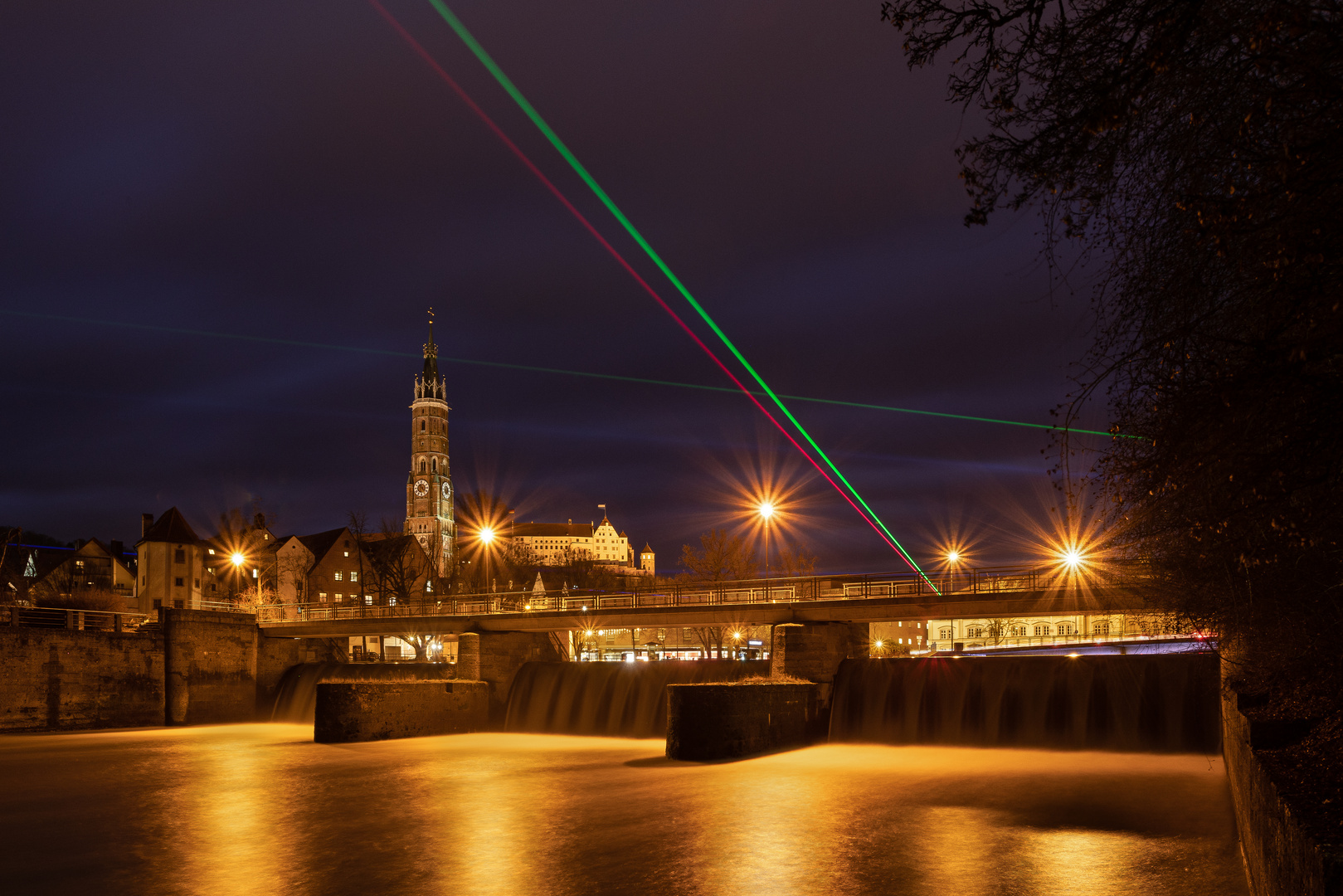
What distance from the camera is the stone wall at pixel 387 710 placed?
125 ft

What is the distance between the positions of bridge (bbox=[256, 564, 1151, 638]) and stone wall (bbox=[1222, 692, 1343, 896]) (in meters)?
9.29

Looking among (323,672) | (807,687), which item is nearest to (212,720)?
(323,672)

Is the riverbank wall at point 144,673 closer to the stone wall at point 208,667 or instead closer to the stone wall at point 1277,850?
the stone wall at point 208,667

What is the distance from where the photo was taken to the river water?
16.6 m

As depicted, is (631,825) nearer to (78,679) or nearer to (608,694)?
(608,694)

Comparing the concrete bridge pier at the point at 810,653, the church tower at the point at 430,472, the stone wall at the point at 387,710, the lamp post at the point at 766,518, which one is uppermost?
the church tower at the point at 430,472

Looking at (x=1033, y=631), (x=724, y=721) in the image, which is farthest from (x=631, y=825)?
(x=1033, y=631)

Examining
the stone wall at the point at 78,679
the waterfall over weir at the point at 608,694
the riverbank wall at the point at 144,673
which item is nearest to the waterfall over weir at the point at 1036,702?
the waterfall over weir at the point at 608,694

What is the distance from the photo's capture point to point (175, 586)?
88.9 m

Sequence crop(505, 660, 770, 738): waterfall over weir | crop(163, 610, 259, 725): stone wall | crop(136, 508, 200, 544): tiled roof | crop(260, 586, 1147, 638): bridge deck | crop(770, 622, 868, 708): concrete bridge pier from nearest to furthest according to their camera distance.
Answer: crop(260, 586, 1147, 638): bridge deck < crop(770, 622, 868, 708): concrete bridge pier < crop(505, 660, 770, 738): waterfall over weir < crop(163, 610, 259, 725): stone wall < crop(136, 508, 200, 544): tiled roof

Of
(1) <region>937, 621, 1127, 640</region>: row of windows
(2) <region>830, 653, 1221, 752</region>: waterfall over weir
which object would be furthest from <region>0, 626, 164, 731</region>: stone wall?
(1) <region>937, 621, 1127, 640</region>: row of windows

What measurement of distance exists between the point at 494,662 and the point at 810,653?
16.1 m

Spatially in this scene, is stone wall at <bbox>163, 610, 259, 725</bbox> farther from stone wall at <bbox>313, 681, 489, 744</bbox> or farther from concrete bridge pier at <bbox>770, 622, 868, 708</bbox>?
concrete bridge pier at <bbox>770, 622, 868, 708</bbox>

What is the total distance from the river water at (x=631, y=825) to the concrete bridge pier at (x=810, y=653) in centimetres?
304
